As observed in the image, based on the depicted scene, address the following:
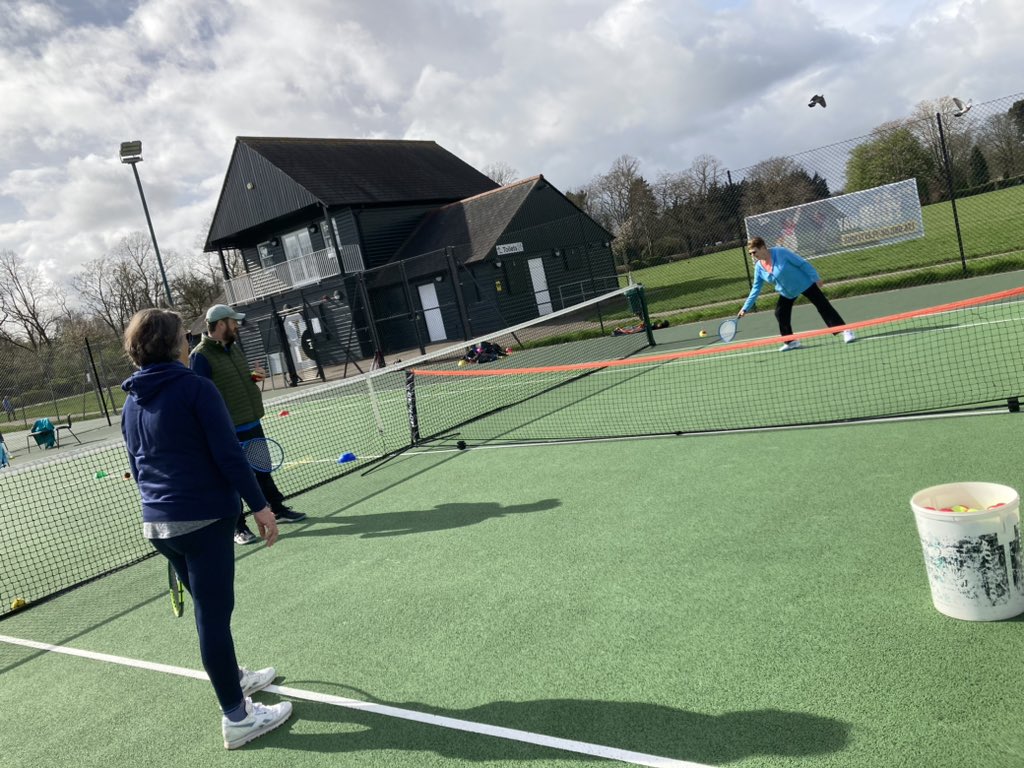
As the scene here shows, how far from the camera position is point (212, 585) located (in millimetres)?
3232

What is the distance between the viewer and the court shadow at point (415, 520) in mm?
6008

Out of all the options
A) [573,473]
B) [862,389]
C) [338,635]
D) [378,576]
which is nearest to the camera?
[338,635]

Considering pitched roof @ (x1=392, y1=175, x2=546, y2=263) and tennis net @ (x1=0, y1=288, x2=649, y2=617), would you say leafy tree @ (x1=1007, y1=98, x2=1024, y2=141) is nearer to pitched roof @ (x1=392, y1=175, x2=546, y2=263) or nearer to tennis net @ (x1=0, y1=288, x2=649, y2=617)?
tennis net @ (x1=0, y1=288, x2=649, y2=617)

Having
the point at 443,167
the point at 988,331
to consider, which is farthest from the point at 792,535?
the point at 443,167

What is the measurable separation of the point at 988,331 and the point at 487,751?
31.0 ft

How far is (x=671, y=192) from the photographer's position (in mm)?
42719

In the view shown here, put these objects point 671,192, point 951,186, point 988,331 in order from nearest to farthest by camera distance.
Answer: point 988,331, point 951,186, point 671,192

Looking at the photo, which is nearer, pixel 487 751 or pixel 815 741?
pixel 815 741

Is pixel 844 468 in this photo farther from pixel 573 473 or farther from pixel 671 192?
pixel 671 192

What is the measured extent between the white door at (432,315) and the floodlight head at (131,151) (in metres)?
10.3

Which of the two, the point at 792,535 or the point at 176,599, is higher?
the point at 176,599

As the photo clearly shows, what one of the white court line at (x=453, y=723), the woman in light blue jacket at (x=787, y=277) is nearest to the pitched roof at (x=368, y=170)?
Answer: the woman in light blue jacket at (x=787, y=277)

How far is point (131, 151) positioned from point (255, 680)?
22973 mm

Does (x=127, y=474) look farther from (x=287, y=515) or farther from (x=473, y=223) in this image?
(x=473, y=223)
